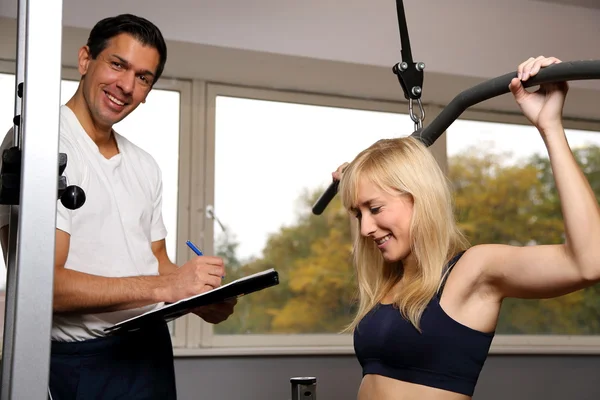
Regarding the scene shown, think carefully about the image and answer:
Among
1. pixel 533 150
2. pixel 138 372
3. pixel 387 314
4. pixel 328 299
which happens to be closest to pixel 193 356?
pixel 328 299

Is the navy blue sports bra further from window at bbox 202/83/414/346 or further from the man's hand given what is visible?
window at bbox 202/83/414/346

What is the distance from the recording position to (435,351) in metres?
1.40

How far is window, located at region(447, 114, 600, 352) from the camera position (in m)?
3.90

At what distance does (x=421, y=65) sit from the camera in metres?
1.61

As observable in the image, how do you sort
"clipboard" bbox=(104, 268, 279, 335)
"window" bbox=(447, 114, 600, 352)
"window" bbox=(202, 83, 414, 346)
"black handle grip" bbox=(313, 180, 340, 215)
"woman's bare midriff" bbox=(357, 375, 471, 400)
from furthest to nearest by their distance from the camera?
"window" bbox=(447, 114, 600, 352), "window" bbox=(202, 83, 414, 346), "black handle grip" bbox=(313, 180, 340, 215), "woman's bare midriff" bbox=(357, 375, 471, 400), "clipboard" bbox=(104, 268, 279, 335)

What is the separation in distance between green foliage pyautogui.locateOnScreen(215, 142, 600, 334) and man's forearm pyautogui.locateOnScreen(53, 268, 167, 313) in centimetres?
183

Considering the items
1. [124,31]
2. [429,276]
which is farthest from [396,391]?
[124,31]

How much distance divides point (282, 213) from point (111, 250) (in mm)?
1915

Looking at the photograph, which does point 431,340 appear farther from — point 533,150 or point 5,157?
point 533,150

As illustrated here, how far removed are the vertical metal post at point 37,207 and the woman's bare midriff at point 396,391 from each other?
0.81 meters

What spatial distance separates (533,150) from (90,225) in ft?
10.1

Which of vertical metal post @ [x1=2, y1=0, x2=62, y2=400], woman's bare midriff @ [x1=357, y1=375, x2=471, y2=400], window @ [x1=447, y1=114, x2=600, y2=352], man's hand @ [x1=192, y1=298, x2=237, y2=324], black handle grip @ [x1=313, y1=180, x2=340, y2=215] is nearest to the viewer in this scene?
vertical metal post @ [x1=2, y1=0, x2=62, y2=400]

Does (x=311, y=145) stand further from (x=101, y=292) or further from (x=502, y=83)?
(x=502, y=83)

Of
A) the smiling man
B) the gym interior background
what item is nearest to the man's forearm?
the smiling man
